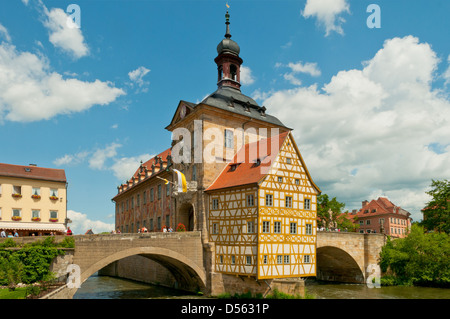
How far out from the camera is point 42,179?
120 feet

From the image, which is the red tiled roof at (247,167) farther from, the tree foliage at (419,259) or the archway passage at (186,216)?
the tree foliage at (419,259)

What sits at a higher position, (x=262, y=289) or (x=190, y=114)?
(x=190, y=114)

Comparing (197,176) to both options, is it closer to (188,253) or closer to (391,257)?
(188,253)

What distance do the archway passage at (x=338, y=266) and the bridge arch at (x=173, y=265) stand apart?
1414 cm

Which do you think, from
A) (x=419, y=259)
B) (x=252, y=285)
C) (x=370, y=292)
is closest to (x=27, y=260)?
(x=252, y=285)

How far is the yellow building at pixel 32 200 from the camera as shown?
34.5 metres

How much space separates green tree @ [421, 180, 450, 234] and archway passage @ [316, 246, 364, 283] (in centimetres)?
→ 1460

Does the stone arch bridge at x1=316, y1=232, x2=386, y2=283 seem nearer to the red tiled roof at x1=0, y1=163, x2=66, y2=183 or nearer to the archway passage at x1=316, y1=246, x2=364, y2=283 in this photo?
the archway passage at x1=316, y1=246, x2=364, y2=283

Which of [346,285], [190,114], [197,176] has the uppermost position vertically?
[190,114]

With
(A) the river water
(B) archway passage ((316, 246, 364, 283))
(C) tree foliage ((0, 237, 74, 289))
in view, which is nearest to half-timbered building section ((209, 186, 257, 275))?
(A) the river water

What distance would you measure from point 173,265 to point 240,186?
387 inches

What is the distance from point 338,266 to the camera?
42.1 metres

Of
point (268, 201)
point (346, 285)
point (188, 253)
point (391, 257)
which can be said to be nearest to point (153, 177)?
point (188, 253)

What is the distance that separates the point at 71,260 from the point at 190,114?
1491cm
